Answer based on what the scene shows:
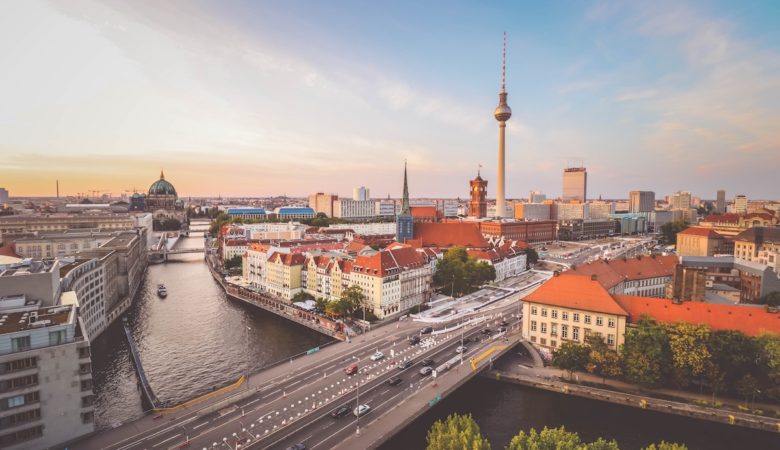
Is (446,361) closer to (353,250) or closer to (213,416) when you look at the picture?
(213,416)

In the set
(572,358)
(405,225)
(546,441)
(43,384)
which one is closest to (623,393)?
(572,358)

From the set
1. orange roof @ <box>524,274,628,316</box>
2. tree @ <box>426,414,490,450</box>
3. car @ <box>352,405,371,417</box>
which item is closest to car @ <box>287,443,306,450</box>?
car @ <box>352,405,371,417</box>

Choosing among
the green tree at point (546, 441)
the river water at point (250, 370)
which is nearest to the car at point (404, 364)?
the river water at point (250, 370)

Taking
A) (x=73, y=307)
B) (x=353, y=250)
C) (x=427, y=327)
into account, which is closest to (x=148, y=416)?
(x=73, y=307)

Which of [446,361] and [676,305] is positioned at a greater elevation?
[676,305]

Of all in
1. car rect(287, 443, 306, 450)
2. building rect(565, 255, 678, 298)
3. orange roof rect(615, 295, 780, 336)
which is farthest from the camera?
building rect(565, 255, 678, 298)

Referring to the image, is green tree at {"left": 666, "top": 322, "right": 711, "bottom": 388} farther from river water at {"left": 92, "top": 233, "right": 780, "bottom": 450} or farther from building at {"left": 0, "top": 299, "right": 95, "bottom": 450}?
building at {"left": 0, "top": 299, "right": 95, "bottom": 450}
